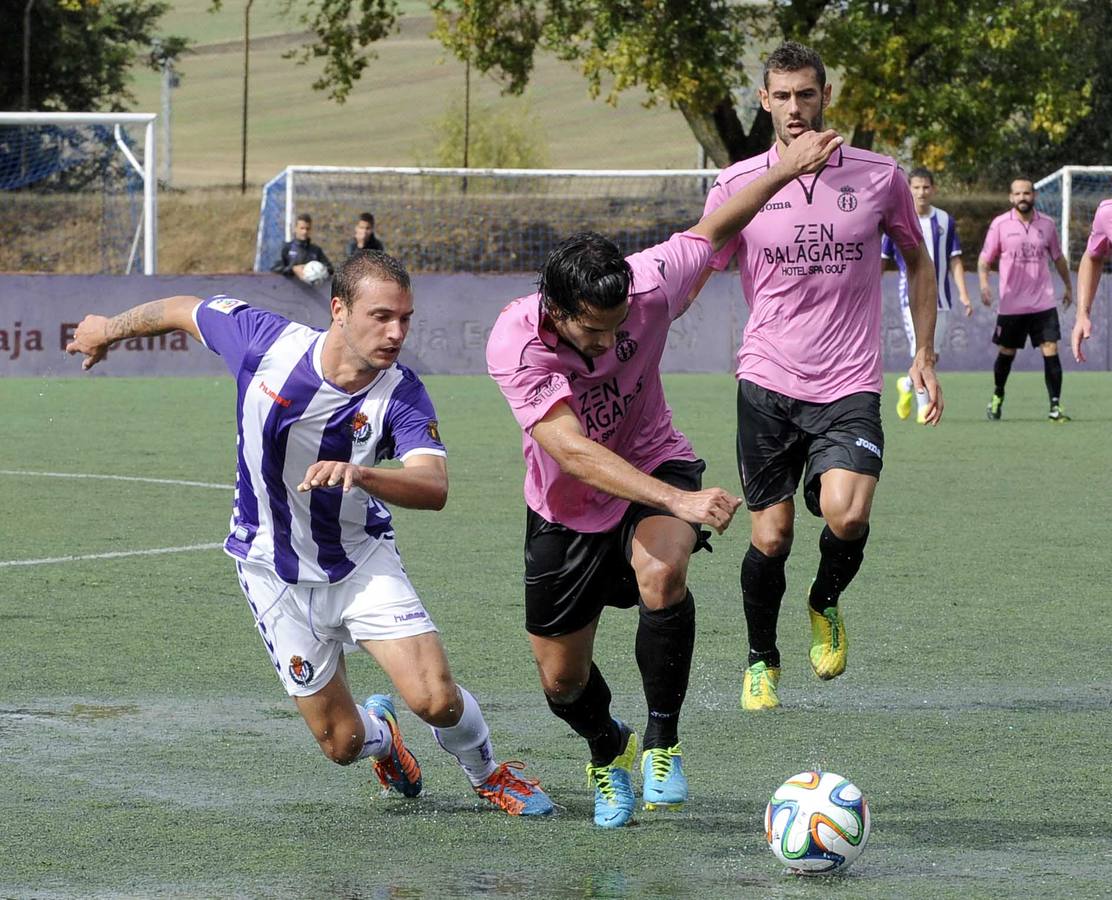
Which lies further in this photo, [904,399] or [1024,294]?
[1024,294]

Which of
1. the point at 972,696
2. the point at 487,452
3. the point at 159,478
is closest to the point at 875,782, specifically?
the point at 972,696

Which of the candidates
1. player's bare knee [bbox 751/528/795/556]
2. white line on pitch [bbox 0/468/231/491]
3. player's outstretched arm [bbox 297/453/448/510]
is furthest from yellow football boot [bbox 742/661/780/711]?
white line on pitch [bbox 0/468/231/491]

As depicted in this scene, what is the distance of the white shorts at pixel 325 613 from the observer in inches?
206

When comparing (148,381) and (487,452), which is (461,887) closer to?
(487,452)

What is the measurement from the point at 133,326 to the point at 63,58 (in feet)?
140

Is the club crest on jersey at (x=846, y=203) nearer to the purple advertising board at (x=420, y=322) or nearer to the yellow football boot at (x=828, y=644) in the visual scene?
the yellow football boot at (x=828, y=644)

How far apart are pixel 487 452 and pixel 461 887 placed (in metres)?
11.1

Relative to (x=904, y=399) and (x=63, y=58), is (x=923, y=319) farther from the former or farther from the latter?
(x=63, y=58)

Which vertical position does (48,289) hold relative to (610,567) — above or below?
below

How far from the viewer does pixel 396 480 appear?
4844 millimetres

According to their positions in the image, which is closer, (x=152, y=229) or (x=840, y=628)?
(x=840, y=628)

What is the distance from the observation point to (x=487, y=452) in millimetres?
15531

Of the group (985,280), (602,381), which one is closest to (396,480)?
(602,381)

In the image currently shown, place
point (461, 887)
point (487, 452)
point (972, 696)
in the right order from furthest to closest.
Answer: point (487, 452) < point (972, 696) < point (461, 887)
